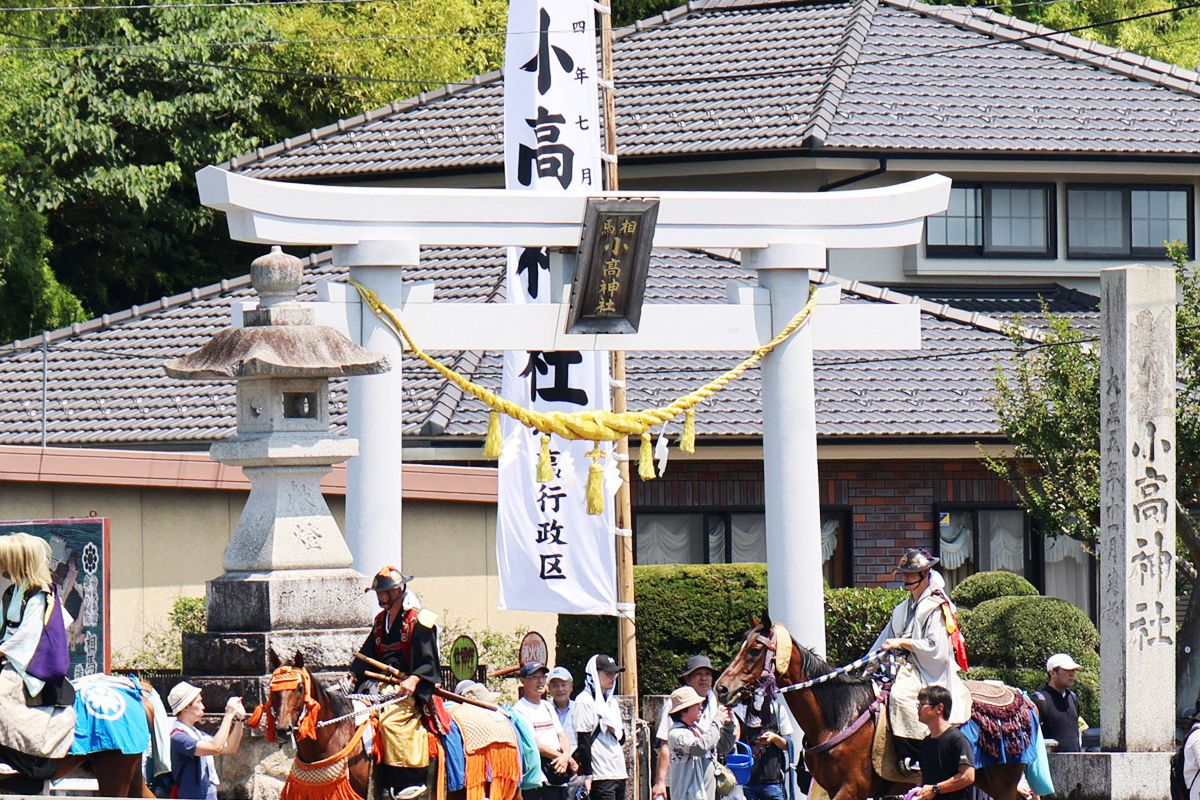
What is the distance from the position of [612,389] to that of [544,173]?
2.04 m

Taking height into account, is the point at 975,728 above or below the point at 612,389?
below

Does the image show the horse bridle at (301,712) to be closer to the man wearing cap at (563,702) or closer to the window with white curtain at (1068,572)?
the man wearing cap at (563,702)

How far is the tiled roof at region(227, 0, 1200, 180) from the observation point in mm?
26203

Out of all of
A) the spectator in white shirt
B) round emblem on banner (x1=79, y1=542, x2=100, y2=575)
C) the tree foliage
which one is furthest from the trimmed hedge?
the tree foliage

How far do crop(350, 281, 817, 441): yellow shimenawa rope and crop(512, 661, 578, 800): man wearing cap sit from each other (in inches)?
85.8

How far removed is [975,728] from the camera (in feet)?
47.1

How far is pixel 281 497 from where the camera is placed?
527 inches

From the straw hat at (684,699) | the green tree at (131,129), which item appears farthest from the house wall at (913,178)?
the straw hat at (684,699)

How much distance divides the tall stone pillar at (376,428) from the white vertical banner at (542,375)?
1702mm

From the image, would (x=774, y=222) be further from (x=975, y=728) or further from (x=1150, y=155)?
(x=1150, y=155)

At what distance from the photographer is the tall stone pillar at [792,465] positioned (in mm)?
16828

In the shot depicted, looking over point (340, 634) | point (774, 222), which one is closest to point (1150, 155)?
point (774, 222)

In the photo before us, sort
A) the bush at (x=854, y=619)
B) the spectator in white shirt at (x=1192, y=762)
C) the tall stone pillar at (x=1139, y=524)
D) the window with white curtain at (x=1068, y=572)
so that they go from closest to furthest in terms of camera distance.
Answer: the spectator in white shirt at (x=1192, y=762), the tall stone pillar at (x=1139, y=524), the bush at (x=854, y=619), the window with white curtain at (x=1068, y=572)

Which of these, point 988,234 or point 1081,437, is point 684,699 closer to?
point 1081,437
